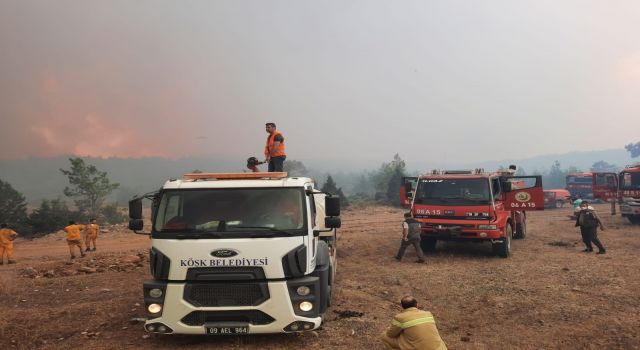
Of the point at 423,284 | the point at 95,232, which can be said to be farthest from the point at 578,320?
the point at 95,232

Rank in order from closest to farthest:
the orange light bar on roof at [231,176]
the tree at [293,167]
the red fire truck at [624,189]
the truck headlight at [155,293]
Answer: the truck headlight at [155,293] → the orange light bar on roof at [231,176] → the red fire truck at [624,189] → the tree at [293,167]

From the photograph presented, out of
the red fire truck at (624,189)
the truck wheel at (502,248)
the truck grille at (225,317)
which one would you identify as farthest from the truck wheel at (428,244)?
the red fire truck at (624,189)

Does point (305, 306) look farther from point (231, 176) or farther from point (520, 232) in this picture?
point (520, 232)

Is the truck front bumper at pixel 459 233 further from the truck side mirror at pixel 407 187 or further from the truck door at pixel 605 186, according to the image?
the truck door at pixel 605 186

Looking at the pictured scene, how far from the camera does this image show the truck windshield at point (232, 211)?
595 centimetres

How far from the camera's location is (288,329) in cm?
576

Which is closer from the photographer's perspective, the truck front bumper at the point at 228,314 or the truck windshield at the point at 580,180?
the truck front bumper at the point at 228,314

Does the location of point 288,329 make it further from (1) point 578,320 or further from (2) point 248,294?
(1) point 578,320

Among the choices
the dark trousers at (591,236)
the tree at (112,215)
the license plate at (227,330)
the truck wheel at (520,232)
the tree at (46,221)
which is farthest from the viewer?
the tree at (112,215)

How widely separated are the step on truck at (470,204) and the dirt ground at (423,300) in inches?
30.8

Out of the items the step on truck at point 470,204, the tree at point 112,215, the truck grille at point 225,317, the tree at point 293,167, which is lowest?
the tree at point 112,215

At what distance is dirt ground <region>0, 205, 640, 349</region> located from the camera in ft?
20.8

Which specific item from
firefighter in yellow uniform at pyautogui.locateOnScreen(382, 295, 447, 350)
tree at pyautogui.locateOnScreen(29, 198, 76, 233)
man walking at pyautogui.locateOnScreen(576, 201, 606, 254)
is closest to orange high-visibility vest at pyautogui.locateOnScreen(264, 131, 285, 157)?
firefighter in yellow uniform at pyautogui.locateOnScreen(382, 295, 447, 350)

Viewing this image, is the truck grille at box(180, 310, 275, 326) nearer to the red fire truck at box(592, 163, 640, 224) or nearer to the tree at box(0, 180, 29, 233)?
the red fire truck at box(592, 163, 640, 224)
